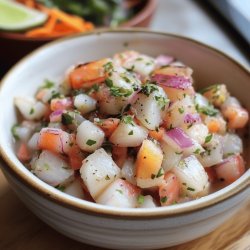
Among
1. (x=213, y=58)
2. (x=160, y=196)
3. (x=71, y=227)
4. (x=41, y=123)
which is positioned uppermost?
(x=213, y=58)

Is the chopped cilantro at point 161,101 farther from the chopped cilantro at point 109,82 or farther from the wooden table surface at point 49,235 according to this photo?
the wooden table surface at point 49,235

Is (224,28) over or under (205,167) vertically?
under

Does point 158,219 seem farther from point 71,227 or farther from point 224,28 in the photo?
point 224,28

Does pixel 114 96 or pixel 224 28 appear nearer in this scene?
pixel 114 96

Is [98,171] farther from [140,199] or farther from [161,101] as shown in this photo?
[161,101]

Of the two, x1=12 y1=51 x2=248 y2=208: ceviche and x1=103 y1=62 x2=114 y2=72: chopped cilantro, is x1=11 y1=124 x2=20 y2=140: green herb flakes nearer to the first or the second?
x1=12 y1=51 x2=248 y2=208: ceviche

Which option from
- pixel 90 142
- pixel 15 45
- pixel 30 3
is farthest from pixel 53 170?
pixel 30 3

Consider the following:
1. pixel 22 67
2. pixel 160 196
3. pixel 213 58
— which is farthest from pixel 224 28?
pixel 160 196
